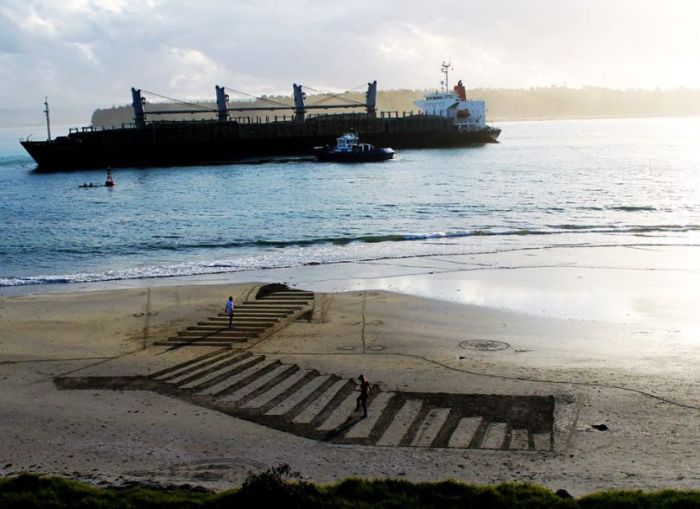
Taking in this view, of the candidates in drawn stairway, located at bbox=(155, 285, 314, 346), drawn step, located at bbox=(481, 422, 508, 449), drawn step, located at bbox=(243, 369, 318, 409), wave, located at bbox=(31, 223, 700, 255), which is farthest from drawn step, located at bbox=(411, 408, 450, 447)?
wave, located at bbox=(31, 223, 700, 255)

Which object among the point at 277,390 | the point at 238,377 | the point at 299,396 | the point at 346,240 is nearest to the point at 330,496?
the point at 299,396

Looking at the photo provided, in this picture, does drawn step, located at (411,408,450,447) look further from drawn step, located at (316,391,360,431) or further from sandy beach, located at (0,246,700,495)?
drawn step, located at (316,391,360,431)

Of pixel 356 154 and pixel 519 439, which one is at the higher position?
pixel 356 154

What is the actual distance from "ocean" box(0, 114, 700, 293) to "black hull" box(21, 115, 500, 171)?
9.09 metres

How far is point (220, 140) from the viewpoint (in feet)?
395

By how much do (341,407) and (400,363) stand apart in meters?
3.56

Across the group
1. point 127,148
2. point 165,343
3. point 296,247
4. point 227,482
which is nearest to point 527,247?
point 296,247

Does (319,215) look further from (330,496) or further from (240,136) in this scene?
(240,136)

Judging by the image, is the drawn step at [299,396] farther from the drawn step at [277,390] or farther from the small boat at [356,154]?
the small boat at [356,154]

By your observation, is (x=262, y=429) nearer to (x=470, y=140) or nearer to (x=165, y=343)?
(x=165, y=343)

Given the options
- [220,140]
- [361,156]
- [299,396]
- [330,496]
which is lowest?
[299,396]

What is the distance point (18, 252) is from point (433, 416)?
3501cm

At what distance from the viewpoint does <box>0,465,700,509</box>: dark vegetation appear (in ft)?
38.5

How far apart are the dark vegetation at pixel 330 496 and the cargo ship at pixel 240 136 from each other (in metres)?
106
